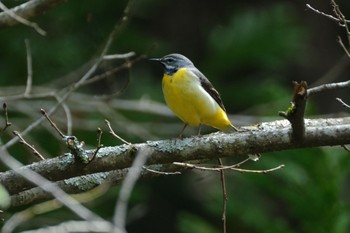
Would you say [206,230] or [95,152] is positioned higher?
[95,152]

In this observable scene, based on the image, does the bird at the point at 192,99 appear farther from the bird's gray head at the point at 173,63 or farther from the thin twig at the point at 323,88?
the thin twig at the point at 323,88

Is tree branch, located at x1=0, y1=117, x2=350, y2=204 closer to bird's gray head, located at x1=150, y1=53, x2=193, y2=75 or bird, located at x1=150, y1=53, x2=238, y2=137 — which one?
bird, located at x1=150, y1=53, x2=238, y2=137

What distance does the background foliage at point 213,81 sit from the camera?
778 centimetres

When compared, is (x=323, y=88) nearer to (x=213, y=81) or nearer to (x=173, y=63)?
(x=173, y=63)

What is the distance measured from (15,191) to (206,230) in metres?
3.40

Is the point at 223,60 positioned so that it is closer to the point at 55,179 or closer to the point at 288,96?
the point at 288,96

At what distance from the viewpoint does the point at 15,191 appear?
4.96m

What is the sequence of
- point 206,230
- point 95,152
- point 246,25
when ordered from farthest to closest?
point 246,25
point 206,230
point 95,152

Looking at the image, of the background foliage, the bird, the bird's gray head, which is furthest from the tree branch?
the background foliage

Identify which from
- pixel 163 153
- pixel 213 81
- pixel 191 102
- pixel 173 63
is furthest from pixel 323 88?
pixel 213 81

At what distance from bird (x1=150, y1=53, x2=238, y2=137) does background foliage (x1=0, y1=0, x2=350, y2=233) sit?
140 cm

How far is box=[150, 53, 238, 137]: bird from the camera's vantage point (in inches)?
246

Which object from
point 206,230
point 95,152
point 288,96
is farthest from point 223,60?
point 95,152

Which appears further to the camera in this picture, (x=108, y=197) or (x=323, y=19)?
(x=323, y=19)
